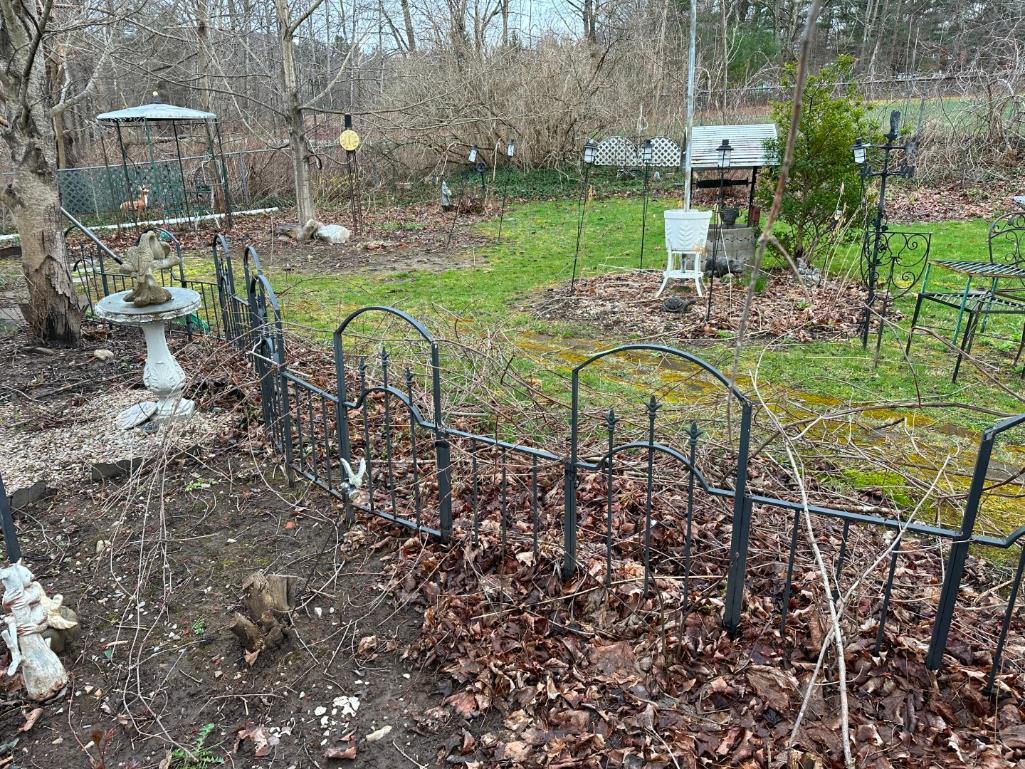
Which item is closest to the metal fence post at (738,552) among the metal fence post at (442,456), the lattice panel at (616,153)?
the metal fence post at (442,456)

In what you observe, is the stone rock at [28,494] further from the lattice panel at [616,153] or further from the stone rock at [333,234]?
the lattice panel at [616,153]

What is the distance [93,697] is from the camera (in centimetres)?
280

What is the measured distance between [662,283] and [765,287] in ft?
4.04

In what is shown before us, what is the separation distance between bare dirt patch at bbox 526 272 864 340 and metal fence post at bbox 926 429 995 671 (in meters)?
4.56

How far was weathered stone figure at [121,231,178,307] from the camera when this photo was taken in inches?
197

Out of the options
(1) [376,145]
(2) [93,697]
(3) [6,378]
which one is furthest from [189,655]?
(1) [376,145]

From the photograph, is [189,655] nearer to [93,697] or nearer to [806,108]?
[93,697]

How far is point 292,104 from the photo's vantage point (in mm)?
12523

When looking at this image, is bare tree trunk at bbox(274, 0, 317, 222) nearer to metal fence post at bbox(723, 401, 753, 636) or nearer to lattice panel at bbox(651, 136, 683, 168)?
lattice panel at bbox(651, 136, 683, 168)

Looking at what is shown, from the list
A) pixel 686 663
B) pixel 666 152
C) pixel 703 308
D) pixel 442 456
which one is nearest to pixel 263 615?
pixel 442 456

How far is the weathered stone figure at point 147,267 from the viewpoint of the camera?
4992mm

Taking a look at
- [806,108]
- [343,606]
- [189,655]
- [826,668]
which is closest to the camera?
[826,668]

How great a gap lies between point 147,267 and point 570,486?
12.6ft

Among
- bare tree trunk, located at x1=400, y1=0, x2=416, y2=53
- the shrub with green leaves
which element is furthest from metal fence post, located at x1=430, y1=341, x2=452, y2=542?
bare tree trunk, located at x1=400, y1=0, x2=416, y2=53
